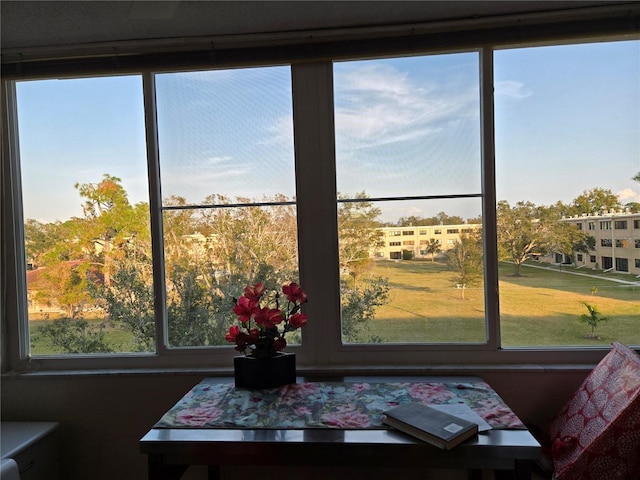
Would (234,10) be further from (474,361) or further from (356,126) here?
(474,361)

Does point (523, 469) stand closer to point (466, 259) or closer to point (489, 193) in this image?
point (466, 259)

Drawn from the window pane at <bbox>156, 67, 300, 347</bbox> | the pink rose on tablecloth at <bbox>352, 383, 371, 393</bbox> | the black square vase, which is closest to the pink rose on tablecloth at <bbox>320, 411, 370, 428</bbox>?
the pink rose on tablecloth at <bbox>352, 383, 371, 393</bbox>

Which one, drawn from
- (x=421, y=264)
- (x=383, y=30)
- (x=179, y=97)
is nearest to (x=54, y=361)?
(x=179, y=97)

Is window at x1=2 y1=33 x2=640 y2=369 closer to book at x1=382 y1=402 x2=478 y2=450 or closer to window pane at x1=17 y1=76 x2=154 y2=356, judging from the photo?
window pane at x1=17 y1=76 x2=154 y2=356

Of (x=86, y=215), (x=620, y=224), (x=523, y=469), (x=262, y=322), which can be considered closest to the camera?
(x=523, y=469)

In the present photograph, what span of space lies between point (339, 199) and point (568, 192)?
108 centimetres

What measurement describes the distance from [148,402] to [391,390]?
119 centimetres

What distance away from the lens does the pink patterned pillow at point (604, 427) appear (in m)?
1.43

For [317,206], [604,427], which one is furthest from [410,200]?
[604,427]

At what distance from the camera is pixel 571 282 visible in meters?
2.00

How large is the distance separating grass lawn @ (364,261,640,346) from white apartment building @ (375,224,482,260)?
52 millimetres

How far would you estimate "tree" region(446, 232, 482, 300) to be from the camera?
2.04m

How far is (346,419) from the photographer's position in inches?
58.3

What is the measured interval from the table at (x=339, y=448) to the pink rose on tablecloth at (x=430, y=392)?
0.27m
